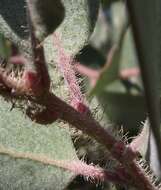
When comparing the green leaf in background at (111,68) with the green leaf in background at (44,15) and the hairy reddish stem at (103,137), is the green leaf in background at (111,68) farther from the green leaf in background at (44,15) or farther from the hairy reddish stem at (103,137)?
the green leaf in background at (44,15)

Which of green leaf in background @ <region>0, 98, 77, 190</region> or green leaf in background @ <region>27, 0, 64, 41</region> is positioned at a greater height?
green leaf in background @ <region>27, 0, 64, 41</region>

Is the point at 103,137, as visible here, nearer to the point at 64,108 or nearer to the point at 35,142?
the point at 64,108

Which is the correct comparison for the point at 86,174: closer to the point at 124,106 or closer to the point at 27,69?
the point at 27,69

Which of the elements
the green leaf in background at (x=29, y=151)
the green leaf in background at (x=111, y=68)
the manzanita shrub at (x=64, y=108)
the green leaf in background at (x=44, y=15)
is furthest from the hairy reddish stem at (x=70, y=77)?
the green leaf in background at (x=111, y=68)

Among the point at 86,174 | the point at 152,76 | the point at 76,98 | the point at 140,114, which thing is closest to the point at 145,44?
the point at 152,76

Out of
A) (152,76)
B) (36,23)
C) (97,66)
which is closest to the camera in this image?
(36,23)

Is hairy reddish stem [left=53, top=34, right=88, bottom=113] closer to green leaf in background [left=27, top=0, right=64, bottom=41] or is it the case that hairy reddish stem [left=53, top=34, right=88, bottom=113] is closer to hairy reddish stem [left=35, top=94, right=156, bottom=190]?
hairy reddish stem [left=35, top=94, right=156, bottom=190]

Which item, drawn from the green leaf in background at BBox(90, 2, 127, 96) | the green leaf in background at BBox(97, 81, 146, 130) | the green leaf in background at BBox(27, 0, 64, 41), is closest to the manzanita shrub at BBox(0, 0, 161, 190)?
the green leaf in background at BBox(27, 0, 64, 41)

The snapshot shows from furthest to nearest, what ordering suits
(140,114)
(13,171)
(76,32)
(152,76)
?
(140,114), (76,32), (13,171), (152,76)
